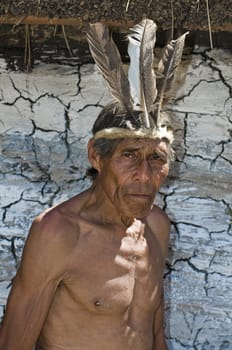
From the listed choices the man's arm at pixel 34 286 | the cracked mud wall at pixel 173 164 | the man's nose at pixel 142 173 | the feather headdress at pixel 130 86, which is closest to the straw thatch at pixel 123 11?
the cracked mud wall at pixel 173 164

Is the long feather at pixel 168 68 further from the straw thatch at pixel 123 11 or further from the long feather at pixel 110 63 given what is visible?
the straw thatch at pixel 123 11

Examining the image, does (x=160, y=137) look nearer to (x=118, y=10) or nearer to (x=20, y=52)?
(x=118, y=10)

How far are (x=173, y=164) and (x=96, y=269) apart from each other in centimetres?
108

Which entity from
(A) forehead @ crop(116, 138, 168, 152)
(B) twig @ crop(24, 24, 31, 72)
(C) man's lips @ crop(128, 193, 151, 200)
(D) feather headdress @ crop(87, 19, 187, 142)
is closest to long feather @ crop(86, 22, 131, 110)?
(D) feather headdress @ crop(87, 19, 187, 142)

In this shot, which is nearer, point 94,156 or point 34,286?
point 34,286

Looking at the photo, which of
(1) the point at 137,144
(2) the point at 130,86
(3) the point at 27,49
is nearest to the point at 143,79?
(2) the point at 130,86

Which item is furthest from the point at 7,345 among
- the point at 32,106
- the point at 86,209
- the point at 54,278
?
the point at 32,106

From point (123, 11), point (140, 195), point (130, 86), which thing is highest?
point (123, 11)

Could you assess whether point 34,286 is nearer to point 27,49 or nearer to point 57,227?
point 57,227

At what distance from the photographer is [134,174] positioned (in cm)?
295

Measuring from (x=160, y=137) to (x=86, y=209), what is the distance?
13.4 inches

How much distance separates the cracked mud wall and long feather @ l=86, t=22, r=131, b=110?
970 millimetres

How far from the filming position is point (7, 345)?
296 cm

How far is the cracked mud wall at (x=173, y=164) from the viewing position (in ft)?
13.0
